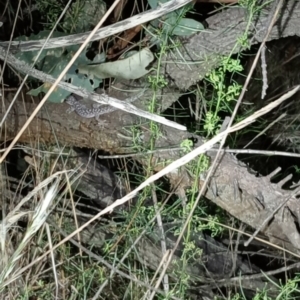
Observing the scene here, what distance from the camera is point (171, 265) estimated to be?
4.07 feet

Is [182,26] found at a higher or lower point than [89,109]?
higher

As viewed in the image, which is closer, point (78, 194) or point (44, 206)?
point (44, 206)

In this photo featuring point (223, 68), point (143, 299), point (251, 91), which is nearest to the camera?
point (223, 68)

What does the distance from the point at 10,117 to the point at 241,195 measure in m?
0.53

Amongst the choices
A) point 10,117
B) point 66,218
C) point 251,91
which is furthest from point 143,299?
point 251,91

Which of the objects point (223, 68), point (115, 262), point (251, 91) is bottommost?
point (115, 262)

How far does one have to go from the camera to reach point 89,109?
114 cm

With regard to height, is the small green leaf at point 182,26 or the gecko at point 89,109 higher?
the small green leaf at point 182,26

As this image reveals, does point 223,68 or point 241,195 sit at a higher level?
point 223,68

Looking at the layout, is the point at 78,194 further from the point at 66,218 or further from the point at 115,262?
the point at 115,262

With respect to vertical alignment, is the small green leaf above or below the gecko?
above

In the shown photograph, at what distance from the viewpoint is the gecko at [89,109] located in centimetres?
113

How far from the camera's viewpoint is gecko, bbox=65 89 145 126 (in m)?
1.13

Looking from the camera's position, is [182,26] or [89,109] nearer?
[182,26]
